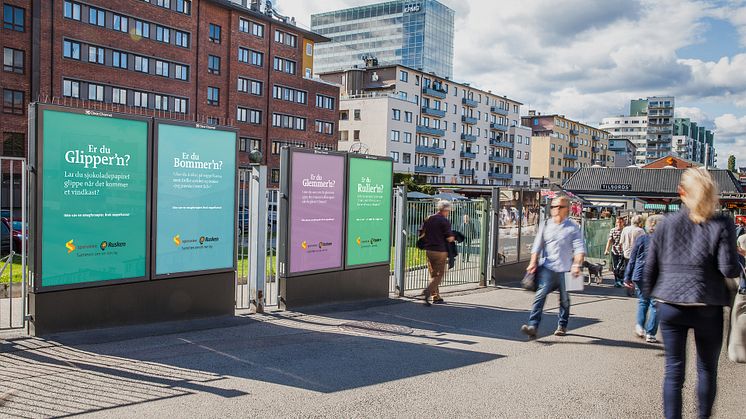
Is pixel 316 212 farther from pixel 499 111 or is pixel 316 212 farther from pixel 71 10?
pixel 499 111

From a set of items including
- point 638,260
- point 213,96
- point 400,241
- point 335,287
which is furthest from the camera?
→ point 213,96

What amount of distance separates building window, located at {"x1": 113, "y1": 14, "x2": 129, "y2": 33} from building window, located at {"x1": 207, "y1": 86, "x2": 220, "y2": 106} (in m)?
9.17

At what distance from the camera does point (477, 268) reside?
1502 cm

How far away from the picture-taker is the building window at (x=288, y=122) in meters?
62.7

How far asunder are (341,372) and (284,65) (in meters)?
59.9

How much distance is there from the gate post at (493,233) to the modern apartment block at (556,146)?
99859mm

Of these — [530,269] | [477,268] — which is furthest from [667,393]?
[477,268]

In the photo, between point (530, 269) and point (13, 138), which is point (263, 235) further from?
point (13, 138)

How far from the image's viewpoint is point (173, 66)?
173 ft

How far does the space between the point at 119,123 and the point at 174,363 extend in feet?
10.4

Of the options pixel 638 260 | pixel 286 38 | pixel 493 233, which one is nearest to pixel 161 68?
pixel 286 38

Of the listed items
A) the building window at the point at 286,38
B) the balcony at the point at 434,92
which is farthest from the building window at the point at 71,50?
the balcony at the point at 434,92

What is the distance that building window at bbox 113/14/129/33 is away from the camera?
47.9m

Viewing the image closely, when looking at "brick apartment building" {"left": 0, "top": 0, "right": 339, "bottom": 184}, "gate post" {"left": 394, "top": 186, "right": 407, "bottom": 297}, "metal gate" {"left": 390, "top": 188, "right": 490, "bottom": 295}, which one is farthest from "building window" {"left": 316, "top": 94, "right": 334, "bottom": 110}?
"gate post" {"left": 394, "top": 186, "right": 407, "bottom": 297}
